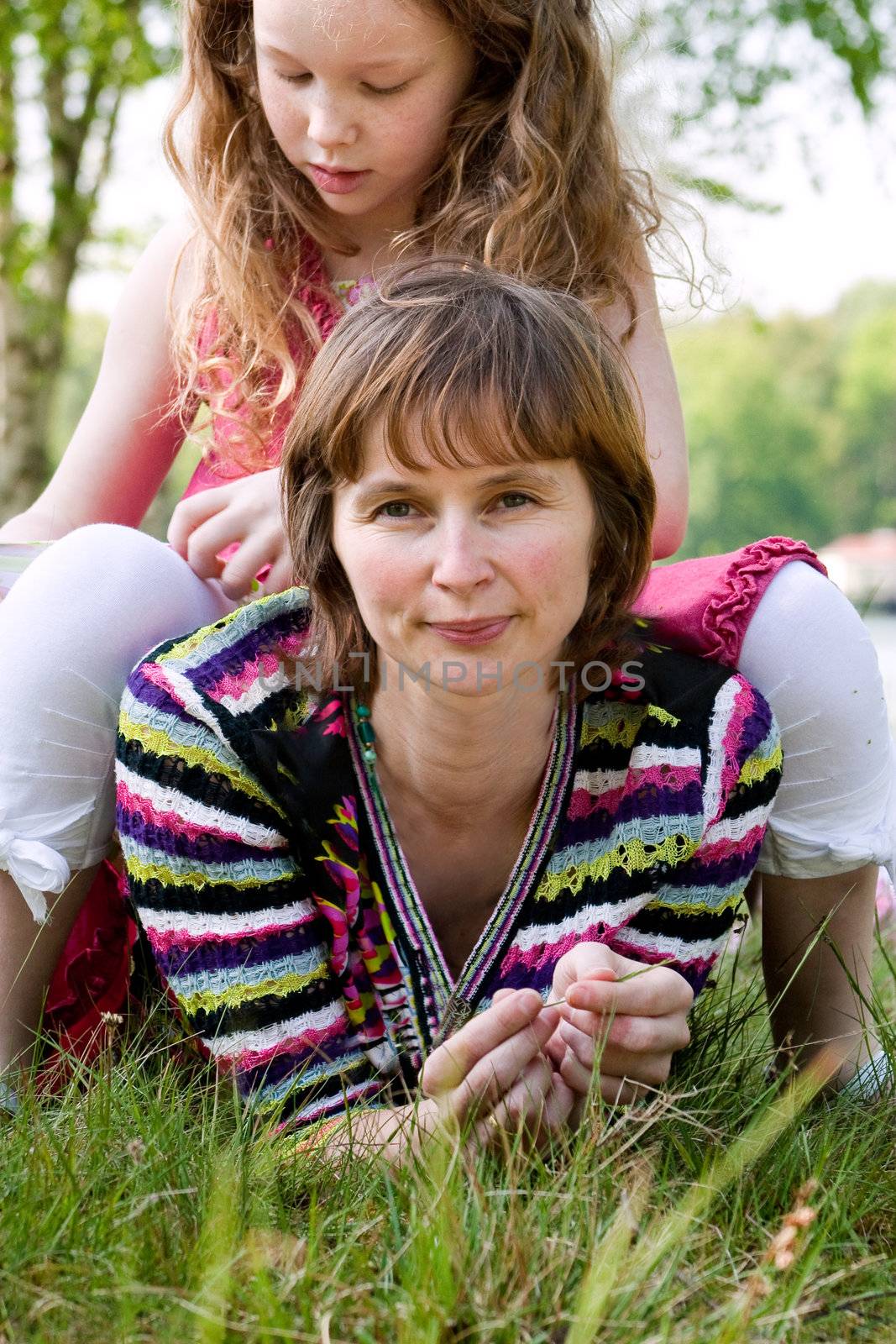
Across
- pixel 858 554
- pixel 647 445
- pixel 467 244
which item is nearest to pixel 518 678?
pixel 647 445

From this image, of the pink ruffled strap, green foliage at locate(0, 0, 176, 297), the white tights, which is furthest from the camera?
green foliage at locate(0, 0, 176, 297)

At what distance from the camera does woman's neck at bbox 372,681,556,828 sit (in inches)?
73.4

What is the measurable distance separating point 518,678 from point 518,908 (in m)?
0.31

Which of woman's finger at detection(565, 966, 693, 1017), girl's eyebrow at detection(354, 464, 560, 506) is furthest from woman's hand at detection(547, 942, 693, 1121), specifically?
girl's eyebrow at detection(354, 464, 560, 506)

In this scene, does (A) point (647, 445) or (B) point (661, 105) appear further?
(B) point (661, 105)

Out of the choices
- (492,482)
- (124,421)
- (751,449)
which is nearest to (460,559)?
(492,482)

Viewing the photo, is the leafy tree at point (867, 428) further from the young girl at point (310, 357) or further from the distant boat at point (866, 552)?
the young girl at point (310, 357)

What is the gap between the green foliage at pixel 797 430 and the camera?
1972 inches

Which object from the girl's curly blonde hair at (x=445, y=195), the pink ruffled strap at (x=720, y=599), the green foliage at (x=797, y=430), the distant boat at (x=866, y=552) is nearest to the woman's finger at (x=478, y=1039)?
the pink ruffled strap at (x=720, y=599)

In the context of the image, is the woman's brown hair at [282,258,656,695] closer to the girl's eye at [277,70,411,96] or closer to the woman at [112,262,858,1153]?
the woman at [112,262,858,1153]

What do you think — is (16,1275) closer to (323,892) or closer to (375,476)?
(323,892)

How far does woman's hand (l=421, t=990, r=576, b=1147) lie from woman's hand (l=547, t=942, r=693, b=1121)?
5 centimetres

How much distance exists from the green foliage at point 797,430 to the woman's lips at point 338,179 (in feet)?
151

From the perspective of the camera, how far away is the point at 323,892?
6.17 feet
